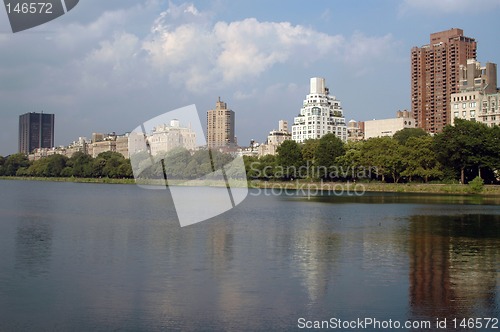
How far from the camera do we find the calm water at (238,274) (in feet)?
42.7

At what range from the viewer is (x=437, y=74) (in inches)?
6299

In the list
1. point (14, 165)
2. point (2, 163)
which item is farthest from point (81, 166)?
point (2, 163)

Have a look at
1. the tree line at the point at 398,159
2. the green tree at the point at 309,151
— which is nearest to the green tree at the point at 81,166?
the tree line at the point at 398,159

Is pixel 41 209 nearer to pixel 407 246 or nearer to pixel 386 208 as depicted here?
pixel 386 208

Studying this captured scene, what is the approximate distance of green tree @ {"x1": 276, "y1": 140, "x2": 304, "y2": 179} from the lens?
91.4 meters

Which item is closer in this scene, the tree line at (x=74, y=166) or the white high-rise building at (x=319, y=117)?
the tree line at (x=74, y=166)

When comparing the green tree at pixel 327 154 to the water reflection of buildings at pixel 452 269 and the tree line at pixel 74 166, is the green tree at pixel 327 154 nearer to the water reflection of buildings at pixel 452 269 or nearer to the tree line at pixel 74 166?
the tree line at pixel 74 166

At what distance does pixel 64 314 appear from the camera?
13.1m

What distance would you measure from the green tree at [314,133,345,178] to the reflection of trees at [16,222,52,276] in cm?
5813

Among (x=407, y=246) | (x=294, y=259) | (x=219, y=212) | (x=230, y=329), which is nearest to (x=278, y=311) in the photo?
(x=230, y=329)

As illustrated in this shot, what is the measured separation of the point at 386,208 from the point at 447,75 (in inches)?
4844

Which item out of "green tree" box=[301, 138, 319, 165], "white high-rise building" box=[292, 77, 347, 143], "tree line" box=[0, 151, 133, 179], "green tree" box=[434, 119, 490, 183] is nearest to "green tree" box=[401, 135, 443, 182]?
"green tree" box=[434, 119, 490, 183]

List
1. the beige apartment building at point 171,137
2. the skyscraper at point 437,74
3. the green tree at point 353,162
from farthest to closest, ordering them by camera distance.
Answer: the skyscraper at point 437,74 < the beige apartment building at point 171,137 < the green tree at point 353,162

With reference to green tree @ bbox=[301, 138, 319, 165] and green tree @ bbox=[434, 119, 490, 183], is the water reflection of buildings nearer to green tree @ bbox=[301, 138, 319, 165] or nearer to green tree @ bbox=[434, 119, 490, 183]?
green tree @ bbox=[434, 119, 490, 183]
